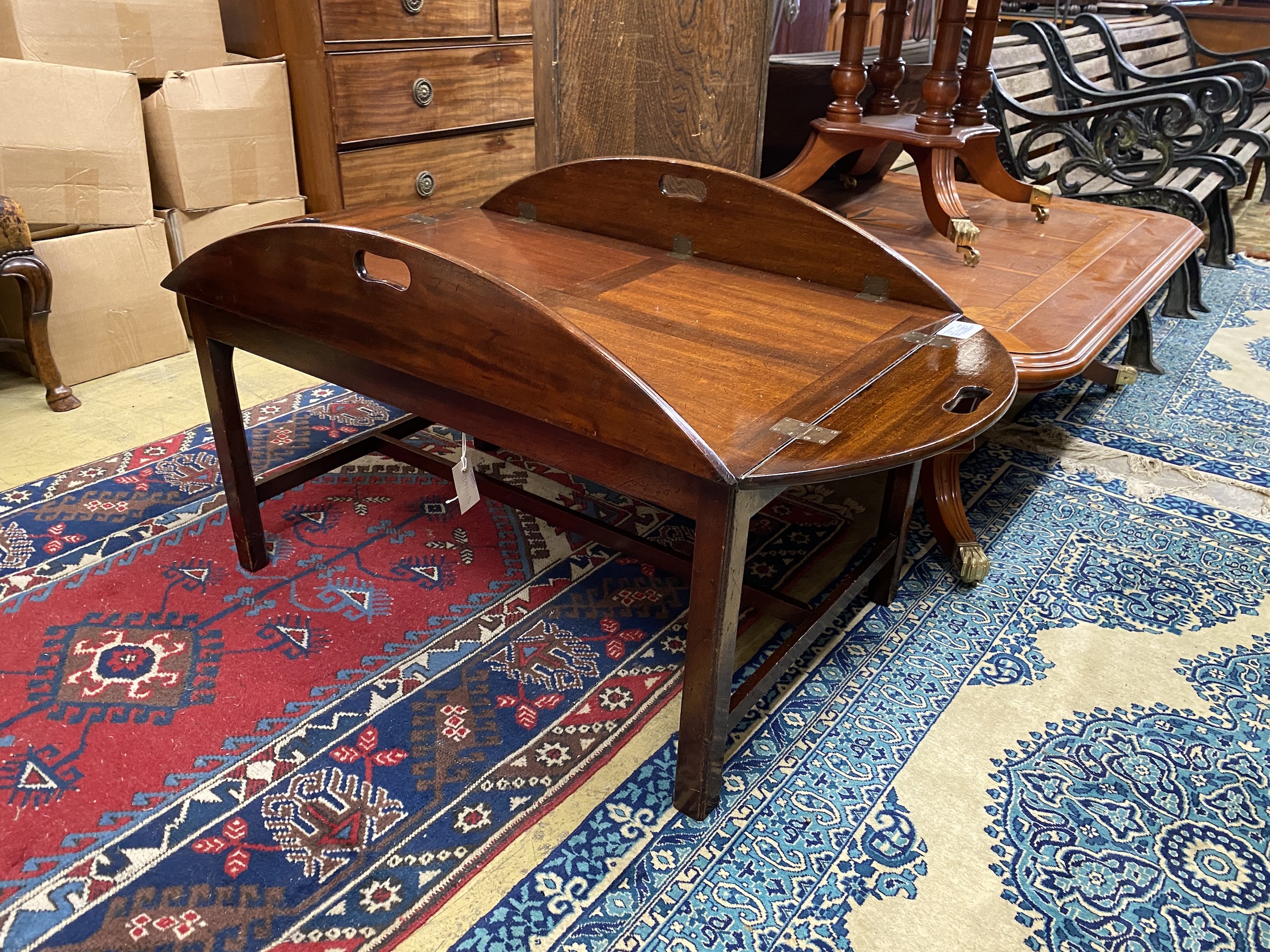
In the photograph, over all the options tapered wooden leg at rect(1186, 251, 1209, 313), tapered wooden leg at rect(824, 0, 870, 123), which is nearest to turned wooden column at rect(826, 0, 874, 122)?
tapered wooden leg at rect(824, 0, 870, 123)

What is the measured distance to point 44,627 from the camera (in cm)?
162

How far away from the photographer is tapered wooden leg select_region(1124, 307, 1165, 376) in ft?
9.39

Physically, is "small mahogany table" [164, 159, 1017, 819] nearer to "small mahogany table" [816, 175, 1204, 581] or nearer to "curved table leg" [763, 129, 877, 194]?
"small mahogany table" [816, 175, 1204, 581]

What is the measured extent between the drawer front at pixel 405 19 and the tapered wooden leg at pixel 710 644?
2456 mm

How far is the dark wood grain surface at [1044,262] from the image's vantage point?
1.76 meters

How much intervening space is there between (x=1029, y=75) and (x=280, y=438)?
119 inches

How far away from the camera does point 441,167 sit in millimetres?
3357

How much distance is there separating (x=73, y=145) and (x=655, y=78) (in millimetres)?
1554

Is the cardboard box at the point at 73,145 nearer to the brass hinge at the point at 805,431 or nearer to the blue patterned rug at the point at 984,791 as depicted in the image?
the blue patterned rug at the point at 984,791

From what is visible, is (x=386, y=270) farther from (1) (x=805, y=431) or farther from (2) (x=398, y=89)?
(2) (x=398, y=89)

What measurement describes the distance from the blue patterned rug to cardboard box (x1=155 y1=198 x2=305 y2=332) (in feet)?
7.11

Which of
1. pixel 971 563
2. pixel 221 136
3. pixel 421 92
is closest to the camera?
pixel 971 563

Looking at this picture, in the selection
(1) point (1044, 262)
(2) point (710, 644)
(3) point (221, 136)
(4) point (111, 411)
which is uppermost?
(3) point (221, 136)

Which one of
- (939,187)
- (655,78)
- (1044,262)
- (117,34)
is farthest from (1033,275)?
(117,34)
